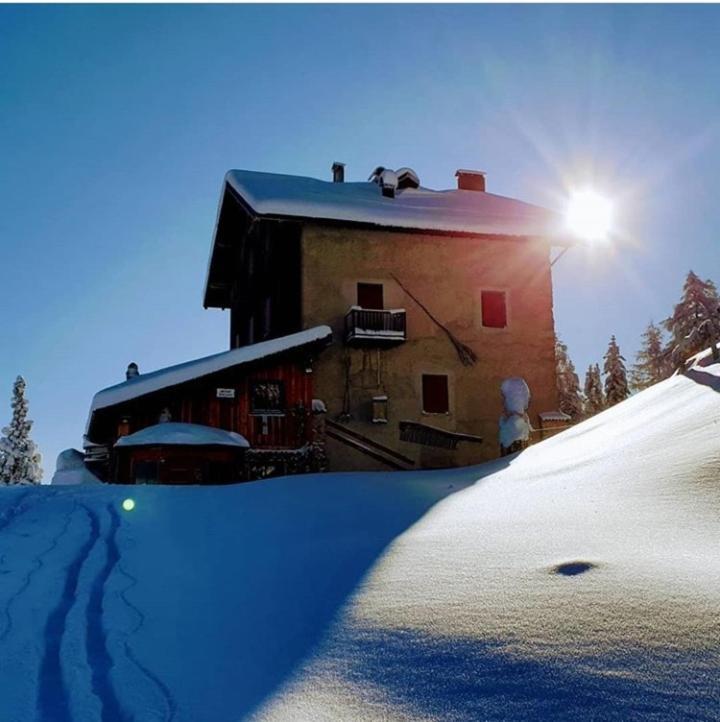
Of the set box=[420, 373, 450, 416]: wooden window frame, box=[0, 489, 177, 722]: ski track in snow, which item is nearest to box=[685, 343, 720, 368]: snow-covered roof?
box=[0, 489, 177, 722]: ski track in snow

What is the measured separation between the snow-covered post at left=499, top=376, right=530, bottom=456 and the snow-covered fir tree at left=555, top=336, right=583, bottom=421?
26.5m

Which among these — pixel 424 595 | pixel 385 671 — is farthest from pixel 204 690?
pixel 424 595

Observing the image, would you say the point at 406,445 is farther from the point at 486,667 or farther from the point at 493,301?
the point at 486,667

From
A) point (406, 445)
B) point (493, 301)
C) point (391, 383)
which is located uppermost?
point (493, 301)

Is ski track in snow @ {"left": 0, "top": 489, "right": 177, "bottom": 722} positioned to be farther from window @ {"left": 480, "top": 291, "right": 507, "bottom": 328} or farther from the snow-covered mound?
window @ {"left": 480, "top": 291, "right": 507, "bottom": 328}

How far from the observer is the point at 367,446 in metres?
21.6

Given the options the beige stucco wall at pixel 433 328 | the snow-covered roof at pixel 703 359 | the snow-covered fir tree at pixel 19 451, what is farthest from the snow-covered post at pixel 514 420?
the snow-covered fir tree at pixel 19 451

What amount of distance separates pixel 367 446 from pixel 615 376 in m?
22.9

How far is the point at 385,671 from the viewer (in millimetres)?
3785

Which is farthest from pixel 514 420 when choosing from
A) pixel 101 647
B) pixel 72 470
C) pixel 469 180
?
pixel 469 180

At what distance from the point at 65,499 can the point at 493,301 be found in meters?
16.5

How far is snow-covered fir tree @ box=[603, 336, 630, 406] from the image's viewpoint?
132 feet

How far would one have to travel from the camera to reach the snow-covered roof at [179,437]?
666 inches

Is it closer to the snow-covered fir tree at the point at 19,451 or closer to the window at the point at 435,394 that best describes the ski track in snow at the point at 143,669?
the window at the point at 435,394
